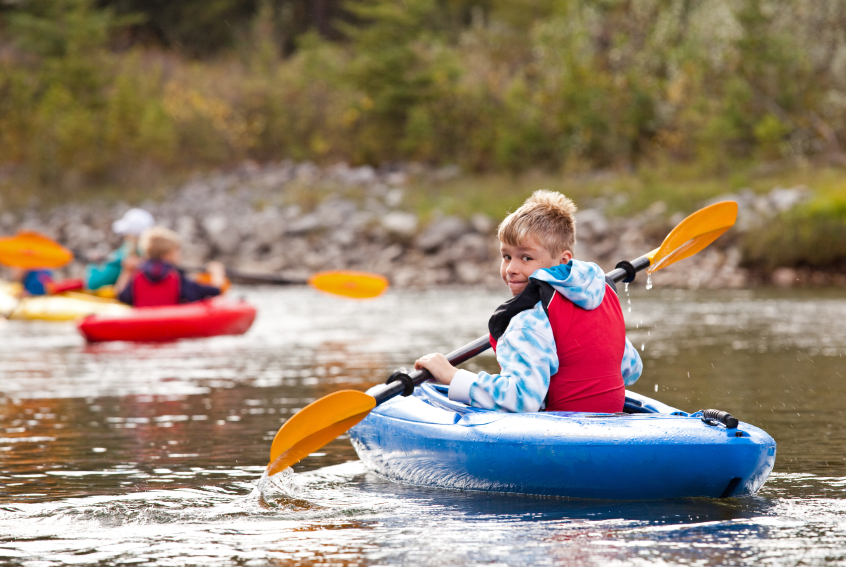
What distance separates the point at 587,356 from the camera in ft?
10.7

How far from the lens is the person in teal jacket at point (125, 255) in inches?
351

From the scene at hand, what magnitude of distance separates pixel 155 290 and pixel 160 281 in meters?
0.10

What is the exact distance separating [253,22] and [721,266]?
60.6 feet

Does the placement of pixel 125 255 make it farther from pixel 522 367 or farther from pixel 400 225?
pixel 400 225

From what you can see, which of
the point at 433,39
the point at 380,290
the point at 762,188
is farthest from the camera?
the point at 433,39

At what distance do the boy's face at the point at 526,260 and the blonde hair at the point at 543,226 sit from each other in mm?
13

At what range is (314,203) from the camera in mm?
19578

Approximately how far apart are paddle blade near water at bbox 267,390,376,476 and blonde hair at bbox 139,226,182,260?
16.3ft

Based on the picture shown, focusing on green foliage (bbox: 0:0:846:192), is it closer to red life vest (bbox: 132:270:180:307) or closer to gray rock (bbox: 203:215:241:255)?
gray rock (bbox: 203:215:241:255)

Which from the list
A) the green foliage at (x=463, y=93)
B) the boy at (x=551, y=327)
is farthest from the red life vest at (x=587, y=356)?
the green foliage at (x=463, y=93)

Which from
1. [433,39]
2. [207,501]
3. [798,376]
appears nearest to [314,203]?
[433,39]

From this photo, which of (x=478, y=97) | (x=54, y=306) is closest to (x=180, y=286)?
(x=54, y=306)

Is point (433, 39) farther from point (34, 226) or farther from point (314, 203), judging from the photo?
point (34, 226)

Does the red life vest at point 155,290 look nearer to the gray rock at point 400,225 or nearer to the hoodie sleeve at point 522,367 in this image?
the hoodie sleeve at point 522,367
